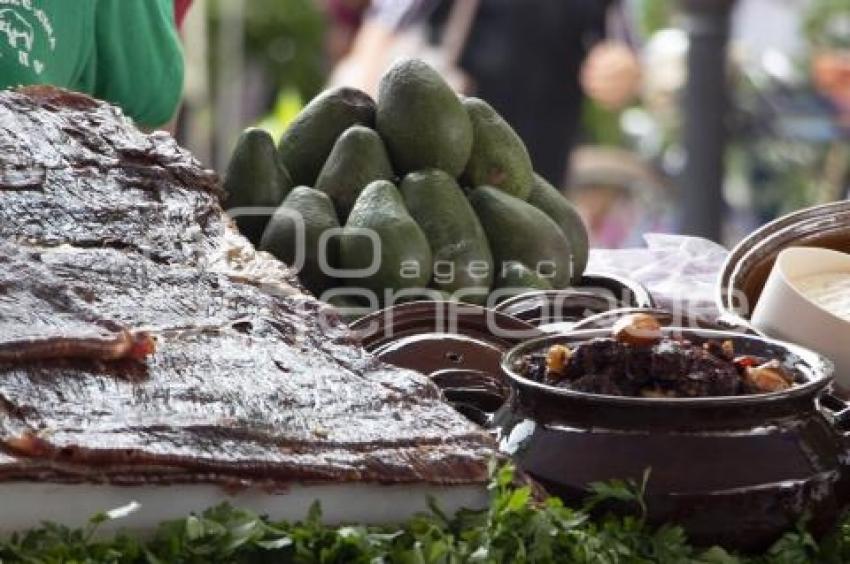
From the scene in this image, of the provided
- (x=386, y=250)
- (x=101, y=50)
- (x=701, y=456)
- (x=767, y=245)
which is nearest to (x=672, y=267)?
(x=767, y=245)

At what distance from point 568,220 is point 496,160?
15cm

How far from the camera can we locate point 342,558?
1209 millimetres

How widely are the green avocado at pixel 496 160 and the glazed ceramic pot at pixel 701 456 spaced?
94 centimetres

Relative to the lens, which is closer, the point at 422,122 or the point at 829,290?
the point at 829,290

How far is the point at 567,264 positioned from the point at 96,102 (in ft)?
2.29

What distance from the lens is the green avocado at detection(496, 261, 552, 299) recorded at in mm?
2121

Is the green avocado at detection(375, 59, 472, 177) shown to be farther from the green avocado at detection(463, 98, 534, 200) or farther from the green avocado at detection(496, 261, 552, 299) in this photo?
the green avocado at detection(496, 261, 552, 299)

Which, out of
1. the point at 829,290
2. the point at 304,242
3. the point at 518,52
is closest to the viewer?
the point at 829,290

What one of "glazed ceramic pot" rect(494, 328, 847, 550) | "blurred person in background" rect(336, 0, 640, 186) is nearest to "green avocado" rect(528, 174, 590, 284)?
"glazed ceramic pot" rect(494, 328, 847, 550)

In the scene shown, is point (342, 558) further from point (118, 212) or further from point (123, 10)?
point (123, 10)

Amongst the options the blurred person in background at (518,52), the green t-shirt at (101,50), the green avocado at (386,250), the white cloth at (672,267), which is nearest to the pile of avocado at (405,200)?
the green avocado at (386,250)

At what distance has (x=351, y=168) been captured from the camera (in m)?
2.18

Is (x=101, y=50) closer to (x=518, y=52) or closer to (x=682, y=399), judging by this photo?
(x=682, y=399)

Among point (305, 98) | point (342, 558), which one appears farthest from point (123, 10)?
point (305, 98)
